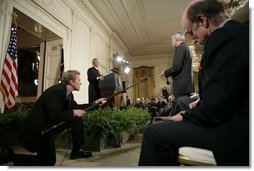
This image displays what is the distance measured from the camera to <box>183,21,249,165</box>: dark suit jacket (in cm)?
72

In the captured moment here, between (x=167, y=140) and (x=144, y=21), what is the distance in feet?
9.20

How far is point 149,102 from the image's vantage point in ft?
10.7

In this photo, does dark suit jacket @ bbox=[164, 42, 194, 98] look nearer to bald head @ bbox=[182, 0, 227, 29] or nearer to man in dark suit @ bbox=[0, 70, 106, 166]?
man in dark suit @ bbox=[0, 70, 106, 166]

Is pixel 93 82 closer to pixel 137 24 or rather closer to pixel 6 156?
pixel 137 24

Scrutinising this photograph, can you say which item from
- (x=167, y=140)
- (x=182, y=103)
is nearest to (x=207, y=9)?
(x=167, y=140)

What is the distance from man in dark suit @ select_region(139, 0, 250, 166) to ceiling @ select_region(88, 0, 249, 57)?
1617 mm

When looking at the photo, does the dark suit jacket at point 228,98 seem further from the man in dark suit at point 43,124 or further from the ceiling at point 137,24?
the ceiling at point 137,24

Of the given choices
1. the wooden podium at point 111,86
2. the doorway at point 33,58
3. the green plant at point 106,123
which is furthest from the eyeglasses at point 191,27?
the doorway at point 33,58

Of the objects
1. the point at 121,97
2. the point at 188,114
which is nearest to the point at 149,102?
the point at 121,97

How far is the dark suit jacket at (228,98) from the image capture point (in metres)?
0.72

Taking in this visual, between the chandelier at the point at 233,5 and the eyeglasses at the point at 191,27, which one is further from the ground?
the chandelier at the point at 233,5

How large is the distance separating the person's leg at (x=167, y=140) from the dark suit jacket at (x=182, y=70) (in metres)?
1.21

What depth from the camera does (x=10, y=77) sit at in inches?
84.1

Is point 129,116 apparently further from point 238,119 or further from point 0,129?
point 238,119
